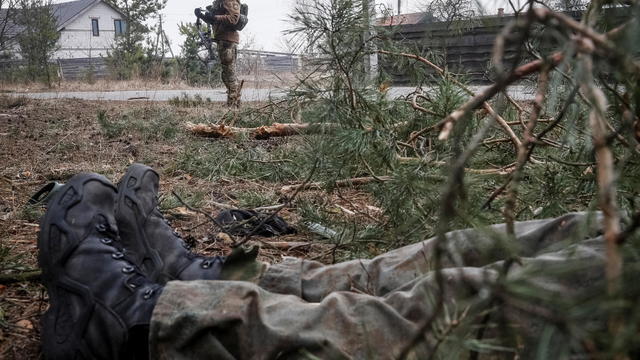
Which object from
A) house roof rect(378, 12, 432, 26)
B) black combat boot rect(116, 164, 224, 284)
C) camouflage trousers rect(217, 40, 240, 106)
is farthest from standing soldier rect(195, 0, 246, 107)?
black combat boot rect(116, 164, 224, 284)

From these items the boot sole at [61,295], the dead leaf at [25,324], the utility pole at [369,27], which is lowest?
the dead leaf at [25,324]

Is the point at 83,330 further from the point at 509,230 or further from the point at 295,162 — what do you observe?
the point at 295,162

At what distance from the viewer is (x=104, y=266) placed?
4.68ft

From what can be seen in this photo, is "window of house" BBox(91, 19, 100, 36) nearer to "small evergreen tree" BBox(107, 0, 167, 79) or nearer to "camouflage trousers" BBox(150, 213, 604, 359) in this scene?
"small evergreen tree" BBox(107, 0, 167, 79)

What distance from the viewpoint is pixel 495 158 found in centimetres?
275

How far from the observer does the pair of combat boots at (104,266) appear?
4.28 feet

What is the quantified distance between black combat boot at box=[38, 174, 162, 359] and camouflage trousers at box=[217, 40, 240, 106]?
6976mm

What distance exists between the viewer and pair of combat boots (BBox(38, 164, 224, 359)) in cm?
130

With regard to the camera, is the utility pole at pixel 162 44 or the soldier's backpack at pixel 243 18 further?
the utility pole at pixel 162 44

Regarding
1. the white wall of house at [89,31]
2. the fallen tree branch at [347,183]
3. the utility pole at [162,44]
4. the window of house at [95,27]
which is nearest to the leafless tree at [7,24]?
the utility pole at [162,44]

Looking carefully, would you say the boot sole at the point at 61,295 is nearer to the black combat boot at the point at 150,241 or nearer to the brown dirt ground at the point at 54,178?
the brown dirt ground at the point at 54,178

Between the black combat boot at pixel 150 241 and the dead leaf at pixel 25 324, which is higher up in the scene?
the black combat boot at pixel 150 241

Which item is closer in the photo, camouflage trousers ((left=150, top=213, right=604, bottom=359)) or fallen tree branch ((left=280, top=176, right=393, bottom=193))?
camouflage trousers ((left=150, top=213, right=604, bottom=359))

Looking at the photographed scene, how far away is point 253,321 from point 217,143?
3557 mm
